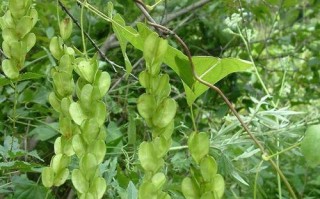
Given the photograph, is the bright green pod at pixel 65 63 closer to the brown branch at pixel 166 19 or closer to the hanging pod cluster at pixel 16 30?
the hanging pod cluster at pixel 16 30

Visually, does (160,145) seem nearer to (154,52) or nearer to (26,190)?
(154,52)

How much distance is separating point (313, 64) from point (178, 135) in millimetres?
542

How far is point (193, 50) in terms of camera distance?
5.61 feet

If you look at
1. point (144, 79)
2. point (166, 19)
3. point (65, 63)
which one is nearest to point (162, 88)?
point (144, 79)

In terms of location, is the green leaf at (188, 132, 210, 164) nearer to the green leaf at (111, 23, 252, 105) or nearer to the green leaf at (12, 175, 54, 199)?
Answer: the green leaf at (111, 23, 252, 105)

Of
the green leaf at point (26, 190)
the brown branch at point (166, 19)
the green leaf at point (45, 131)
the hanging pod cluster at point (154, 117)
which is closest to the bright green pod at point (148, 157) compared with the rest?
the hanging pod cluster at point (154, 117)

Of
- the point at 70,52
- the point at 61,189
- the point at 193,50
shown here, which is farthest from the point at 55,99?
the point at 193,50

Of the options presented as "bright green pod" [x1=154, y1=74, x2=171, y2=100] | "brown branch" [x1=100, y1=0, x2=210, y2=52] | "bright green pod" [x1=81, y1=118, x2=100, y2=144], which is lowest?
"brown branch" [x1=100, y1=0, x2=210, y2=52]

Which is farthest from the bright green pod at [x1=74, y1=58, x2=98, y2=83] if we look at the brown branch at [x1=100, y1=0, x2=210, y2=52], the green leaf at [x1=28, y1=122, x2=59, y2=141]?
the brown branch at [x1=100, y1=0, x2=210, y2=52]

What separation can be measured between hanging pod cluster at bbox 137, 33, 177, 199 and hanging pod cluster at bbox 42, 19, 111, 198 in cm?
4

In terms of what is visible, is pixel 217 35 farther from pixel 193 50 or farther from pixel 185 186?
pixel 185 186

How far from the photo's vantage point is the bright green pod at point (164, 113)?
0.47 m

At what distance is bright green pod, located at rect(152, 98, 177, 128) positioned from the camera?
47 centimetres

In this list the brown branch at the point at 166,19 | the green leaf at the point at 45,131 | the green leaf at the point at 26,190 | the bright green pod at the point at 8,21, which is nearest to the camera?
the bright green pod at the point at 8,21
